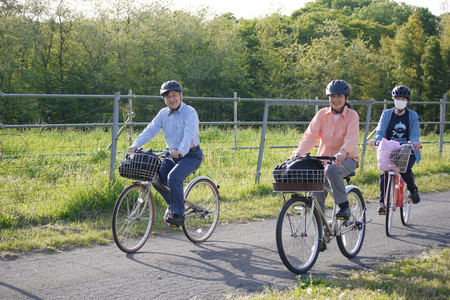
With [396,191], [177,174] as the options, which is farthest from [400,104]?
[177,174]

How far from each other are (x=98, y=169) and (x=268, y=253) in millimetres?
3828

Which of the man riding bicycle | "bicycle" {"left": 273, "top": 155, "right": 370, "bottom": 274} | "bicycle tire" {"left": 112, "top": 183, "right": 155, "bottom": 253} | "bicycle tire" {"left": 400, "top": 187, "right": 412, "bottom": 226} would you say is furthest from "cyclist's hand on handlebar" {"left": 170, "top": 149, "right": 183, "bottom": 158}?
"bicycle tire" {"left": 400, "top": 187, "right": 412, "bottom": 226}

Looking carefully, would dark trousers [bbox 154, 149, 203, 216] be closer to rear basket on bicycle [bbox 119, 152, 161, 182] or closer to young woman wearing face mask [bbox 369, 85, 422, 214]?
rear basket on bicycle [bbox 119, 152, 161, 182]

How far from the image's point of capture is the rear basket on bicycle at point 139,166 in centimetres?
520

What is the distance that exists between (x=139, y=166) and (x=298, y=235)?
1817mm

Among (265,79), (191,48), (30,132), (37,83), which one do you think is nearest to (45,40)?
(37,83)

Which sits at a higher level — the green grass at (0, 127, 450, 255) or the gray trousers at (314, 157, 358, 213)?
the gray trousers at (314, 157, 358, 213)

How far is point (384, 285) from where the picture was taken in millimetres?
4309

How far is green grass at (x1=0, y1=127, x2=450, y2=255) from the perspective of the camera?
6.09m

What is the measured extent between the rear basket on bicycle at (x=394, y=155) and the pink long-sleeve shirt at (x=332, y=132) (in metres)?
1.35

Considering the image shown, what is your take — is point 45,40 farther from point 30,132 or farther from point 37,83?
point 30,132

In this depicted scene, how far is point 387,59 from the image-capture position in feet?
173

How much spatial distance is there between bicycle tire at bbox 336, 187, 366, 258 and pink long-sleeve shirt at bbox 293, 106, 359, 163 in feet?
1.89

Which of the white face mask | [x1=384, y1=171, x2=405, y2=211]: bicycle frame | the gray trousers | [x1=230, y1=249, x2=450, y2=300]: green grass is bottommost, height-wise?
[x1=230, y1=249, x2=450, y2=300]: green grass
